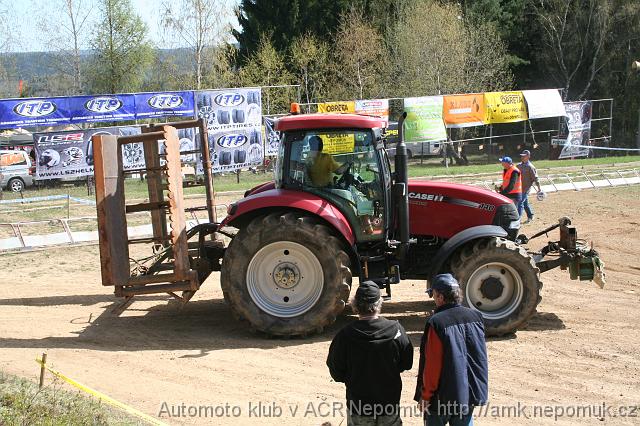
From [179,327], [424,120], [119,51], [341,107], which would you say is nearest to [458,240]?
[179,327]

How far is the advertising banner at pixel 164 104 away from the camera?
84.5ft

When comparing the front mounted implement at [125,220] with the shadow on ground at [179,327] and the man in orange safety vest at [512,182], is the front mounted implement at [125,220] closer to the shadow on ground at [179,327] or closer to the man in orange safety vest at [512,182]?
the shadow on ground at [179,327]

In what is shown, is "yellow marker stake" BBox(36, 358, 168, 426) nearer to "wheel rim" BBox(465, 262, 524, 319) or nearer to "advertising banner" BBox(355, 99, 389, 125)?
"wheel rim" BBox(465, 262, 524, 319)

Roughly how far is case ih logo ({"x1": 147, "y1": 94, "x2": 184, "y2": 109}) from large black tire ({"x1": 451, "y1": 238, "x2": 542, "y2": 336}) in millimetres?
18764

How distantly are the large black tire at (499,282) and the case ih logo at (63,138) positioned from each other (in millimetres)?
18105

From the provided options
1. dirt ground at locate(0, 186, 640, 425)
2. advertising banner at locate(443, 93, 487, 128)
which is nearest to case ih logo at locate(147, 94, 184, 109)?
advertising banner at locate(443, 93, 487, 128)

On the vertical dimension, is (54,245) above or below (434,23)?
below

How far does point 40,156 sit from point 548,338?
19.3 metres

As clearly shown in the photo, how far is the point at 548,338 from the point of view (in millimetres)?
8812

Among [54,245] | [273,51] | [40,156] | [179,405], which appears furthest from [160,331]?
[273,51]

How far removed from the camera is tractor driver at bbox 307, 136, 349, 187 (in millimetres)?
8797

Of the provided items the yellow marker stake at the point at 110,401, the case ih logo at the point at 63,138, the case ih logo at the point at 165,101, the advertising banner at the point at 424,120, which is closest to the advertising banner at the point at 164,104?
the case ih logo at the point at 165,101

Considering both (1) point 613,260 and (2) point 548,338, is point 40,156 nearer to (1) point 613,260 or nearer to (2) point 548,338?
(1) point 613,260

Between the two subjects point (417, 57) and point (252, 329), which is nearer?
point (252, 329)
